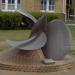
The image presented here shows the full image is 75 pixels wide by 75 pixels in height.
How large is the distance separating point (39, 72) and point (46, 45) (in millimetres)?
1376

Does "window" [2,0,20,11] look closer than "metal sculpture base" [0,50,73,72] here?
No

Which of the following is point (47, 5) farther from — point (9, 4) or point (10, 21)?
point (10, 21)

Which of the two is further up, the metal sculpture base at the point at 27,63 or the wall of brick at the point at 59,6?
the wall of brick at the point at 59,6

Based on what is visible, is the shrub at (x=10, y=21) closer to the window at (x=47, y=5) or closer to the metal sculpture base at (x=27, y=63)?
the window at (x=47, y=5)

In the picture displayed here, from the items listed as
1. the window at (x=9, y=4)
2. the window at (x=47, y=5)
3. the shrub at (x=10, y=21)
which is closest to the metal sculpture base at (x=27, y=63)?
the shrub at (x=10, y=21)

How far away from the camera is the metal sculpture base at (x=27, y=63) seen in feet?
35.6

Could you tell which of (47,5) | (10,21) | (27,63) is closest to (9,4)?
(47,5)

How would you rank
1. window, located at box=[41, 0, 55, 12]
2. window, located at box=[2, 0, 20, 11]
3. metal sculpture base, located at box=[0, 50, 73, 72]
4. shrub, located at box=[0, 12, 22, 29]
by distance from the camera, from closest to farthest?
metal sculpture base, located at box=[0, 50, 73, 72]
shrub, located at box=[0, 12, 22, 29]
window, located at box=[2, 0, 20, 11]
window, located at box=[41, 0, 55, 12]

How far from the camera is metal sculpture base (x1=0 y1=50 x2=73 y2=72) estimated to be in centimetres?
1084

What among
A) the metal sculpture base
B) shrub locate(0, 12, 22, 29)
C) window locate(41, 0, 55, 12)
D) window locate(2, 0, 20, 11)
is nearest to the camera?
the metal sculpture base

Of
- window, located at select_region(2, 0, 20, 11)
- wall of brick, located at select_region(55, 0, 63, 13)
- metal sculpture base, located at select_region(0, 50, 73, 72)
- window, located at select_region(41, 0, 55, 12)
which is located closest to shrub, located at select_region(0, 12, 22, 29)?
window, located at select_region(2, 0, 20, 11)

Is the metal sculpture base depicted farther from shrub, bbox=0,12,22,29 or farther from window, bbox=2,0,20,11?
window, bbox=2,0,20,11

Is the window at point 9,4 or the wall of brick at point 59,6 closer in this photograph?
the window at point 9,4

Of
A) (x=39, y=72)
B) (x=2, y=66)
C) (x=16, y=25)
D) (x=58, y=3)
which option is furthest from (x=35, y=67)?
(x=58, y=3)
